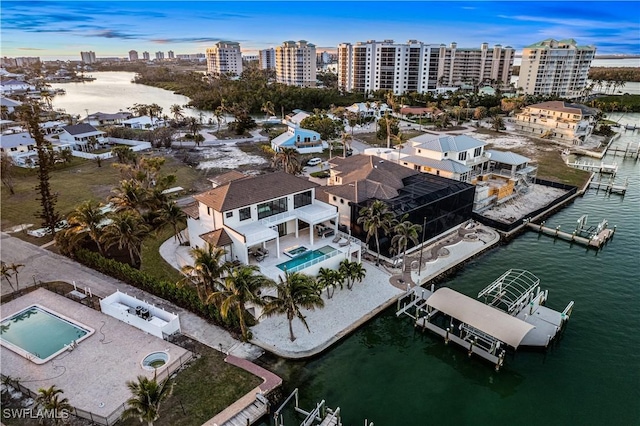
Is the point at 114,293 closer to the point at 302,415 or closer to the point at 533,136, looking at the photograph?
the point at 302,415

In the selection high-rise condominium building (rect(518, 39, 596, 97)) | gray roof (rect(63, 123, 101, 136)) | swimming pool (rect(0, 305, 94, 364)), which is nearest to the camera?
swimming pool (rect(0, 305, 94, 364))

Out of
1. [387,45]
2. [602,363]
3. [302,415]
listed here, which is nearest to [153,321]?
[302,415]

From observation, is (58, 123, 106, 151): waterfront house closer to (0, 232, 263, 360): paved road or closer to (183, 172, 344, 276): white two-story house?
(0, 232, 263, 360): paved road

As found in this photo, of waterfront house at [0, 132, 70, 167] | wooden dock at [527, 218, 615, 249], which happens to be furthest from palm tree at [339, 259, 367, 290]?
waterfront house at [0, 132, 70, 167]

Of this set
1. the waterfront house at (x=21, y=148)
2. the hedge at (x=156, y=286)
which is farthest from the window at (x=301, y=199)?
the waterfront house at (x=21, y=148)

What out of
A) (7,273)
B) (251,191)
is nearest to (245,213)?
(251,191)

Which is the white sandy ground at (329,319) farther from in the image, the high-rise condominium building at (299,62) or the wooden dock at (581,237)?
the high-rise condominium building at (299,62)

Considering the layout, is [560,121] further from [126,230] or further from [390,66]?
[126,230]
